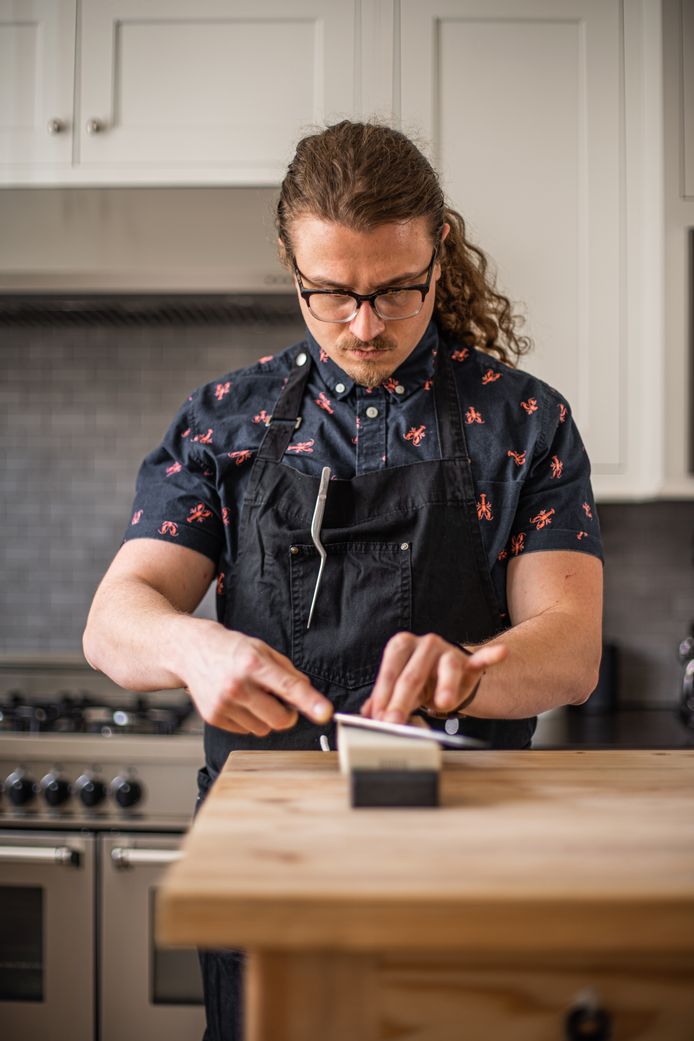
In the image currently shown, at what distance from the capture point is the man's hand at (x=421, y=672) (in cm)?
86

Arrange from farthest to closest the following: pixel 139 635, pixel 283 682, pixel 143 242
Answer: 1. pixel 143 242
2. pixel 139 635
3. pixel 283 682

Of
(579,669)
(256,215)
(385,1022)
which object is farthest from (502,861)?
(256,215)

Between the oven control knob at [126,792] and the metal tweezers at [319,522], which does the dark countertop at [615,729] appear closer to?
the oven control knob at [126,792]

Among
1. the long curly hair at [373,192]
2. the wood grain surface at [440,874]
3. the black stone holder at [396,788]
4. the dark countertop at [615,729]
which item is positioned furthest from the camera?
the dark countertop at [615,729]

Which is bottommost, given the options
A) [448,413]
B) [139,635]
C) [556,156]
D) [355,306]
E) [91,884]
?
[91,884]

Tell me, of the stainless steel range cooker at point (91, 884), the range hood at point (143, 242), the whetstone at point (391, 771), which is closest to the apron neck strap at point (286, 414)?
the whetstone at point (391, 771)

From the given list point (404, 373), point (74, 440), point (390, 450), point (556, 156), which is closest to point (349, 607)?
point (390, 450)

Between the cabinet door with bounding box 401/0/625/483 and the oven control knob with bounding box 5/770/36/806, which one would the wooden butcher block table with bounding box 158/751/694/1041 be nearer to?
the oven control knob with bounding box 5/770/36/806

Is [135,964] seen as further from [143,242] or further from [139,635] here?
[143,242]

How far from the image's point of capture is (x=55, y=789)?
1761 millimetres

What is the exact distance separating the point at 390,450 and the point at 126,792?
88 centimetres

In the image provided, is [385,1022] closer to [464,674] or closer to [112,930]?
[464,674]

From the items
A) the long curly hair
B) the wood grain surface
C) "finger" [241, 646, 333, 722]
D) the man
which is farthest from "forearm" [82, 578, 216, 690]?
the long curly hair

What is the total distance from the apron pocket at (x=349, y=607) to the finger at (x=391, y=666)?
30 cm
